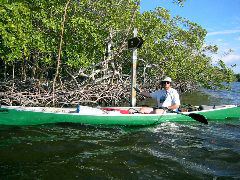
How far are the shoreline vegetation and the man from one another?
3664 millimetres

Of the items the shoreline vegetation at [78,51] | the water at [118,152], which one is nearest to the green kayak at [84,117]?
the water at [118,152]

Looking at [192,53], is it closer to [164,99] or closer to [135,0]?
[135,0]

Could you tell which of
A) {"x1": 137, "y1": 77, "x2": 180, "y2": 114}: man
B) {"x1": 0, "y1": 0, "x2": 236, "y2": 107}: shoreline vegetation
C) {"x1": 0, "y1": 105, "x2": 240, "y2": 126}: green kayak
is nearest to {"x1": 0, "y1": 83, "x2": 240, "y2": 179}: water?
{"x1": 0, "y1": 105, "x2": 240, "y2": 126}: green kayak

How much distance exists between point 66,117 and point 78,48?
4397mm

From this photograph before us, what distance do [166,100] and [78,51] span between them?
4588 mm

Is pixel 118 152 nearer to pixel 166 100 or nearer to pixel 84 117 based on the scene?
pixel 84 117

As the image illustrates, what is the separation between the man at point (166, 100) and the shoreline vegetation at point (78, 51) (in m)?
3.66

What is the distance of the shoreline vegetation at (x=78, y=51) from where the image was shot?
37.5 ft

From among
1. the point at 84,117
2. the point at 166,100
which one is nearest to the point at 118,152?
the point at 84,117

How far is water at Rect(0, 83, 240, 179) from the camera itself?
19.1 feet

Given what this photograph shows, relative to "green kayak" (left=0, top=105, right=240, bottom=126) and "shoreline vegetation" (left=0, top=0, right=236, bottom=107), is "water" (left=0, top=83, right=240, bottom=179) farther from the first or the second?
"shoreline vegetation" (left=0, top=0, right=236, bottom=107)

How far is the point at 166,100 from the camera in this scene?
10.2 meters

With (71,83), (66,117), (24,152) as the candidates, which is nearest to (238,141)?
(66,117)

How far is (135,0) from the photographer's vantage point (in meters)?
15.6
